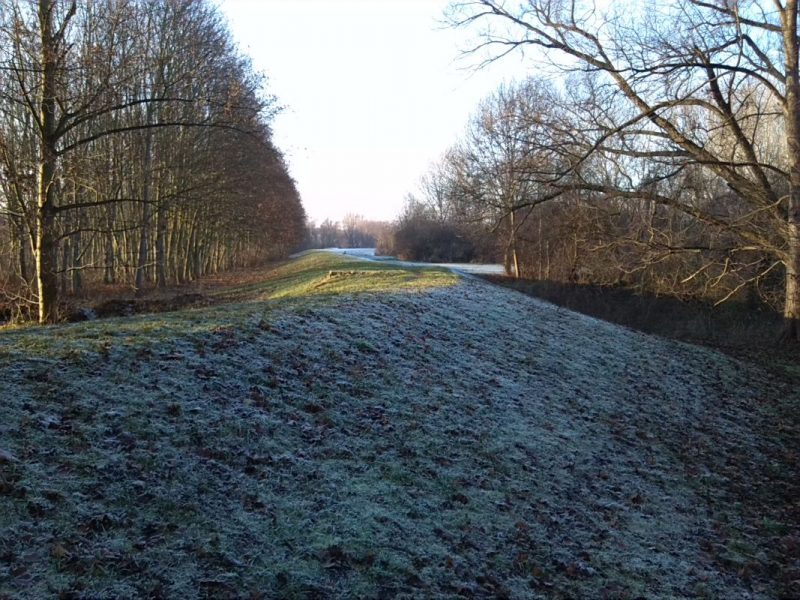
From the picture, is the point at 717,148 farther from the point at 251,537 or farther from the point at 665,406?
the point at 251,537

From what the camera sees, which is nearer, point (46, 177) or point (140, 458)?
point (140, 458)

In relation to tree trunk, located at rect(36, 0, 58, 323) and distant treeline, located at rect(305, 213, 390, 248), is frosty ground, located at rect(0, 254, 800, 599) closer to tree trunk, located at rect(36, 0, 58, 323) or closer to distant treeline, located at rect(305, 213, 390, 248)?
tree trunk, located at rect(36, 0, 58, 323)

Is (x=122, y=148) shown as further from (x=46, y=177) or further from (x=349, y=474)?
(x=349, y=474)

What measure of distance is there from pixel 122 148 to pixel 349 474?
20.5m

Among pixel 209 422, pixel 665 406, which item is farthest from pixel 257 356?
pixel 665 406

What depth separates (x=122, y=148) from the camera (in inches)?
854

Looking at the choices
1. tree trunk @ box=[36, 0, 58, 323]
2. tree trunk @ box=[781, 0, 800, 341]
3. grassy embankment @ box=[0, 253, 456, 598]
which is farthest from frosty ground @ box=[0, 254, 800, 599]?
tree trunk @ box=[781, 0, 800, 341]

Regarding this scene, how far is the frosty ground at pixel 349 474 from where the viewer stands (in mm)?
3852

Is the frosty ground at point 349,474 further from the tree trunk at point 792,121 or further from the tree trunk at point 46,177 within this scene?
the tree trunk at point 792,121

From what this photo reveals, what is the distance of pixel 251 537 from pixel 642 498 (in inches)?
168

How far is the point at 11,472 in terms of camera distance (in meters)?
4.00

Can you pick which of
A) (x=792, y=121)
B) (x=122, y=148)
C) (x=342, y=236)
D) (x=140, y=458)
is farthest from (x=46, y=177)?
(x=342, y=236)

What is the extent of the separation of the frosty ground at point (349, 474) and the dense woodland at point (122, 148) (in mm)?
5439

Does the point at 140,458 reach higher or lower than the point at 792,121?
lower
